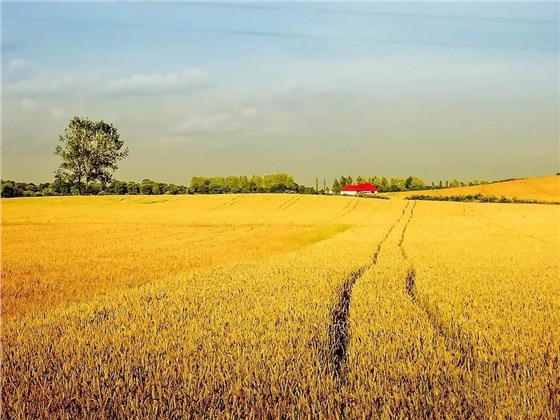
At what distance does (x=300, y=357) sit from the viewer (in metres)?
5.43

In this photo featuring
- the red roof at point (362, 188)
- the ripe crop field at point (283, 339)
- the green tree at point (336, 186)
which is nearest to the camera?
the ripe crop field at point (283, 339)

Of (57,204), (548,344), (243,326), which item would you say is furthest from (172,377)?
(57,204)

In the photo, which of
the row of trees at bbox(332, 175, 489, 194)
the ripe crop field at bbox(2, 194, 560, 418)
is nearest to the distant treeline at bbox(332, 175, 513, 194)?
the row of trees at bbox(332, 175, 489, 194)

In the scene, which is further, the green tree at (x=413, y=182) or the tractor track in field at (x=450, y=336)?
the green tree at (x=413, y=182)

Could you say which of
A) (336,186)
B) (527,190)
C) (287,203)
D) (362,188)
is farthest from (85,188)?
(336,186)

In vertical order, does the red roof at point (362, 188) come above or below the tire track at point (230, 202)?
above

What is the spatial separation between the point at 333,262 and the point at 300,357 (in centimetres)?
896

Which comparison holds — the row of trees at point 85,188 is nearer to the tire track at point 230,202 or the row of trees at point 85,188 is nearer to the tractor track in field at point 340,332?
the tire track at point 230,202

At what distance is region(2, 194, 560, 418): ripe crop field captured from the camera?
14.6ft

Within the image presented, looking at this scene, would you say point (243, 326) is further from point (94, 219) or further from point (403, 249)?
point (94, 219)

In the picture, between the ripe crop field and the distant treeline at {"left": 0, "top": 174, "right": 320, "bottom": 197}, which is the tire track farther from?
the ripe crop field

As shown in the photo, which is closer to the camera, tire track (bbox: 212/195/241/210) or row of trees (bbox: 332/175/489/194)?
tire track (bbox: 212/195/241/210)

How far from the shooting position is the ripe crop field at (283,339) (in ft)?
14.6

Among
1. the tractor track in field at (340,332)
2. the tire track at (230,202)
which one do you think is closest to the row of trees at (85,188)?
the tire track at (230,202)
